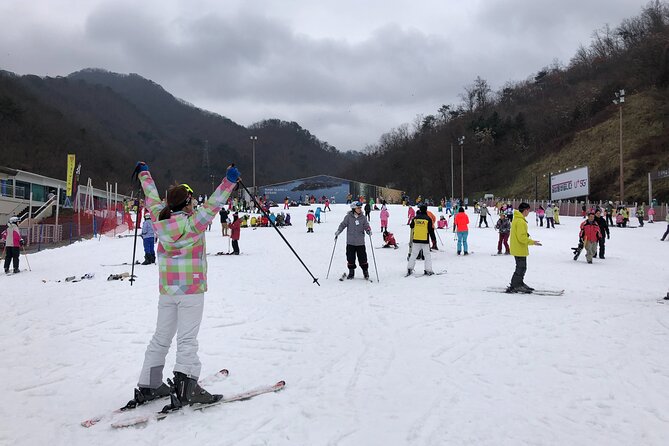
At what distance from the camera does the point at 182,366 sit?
366cm

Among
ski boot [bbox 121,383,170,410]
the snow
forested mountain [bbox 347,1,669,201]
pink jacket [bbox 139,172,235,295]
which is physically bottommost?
the snow

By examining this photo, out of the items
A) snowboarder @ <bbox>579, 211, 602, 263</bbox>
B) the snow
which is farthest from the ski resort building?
the snow

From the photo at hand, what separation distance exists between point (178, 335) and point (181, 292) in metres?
0.36

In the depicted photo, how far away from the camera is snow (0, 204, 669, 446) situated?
340 centimetres

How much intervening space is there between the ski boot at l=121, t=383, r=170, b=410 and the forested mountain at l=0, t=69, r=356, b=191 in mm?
74494

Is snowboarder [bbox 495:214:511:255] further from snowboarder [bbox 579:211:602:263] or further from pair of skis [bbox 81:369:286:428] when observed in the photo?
pair of skis [bbox 81:369:286:428]

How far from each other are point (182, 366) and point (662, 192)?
183 feet

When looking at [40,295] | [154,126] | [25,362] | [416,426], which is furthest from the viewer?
[154,126]

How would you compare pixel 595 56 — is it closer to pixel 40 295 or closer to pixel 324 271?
pixel 324 271

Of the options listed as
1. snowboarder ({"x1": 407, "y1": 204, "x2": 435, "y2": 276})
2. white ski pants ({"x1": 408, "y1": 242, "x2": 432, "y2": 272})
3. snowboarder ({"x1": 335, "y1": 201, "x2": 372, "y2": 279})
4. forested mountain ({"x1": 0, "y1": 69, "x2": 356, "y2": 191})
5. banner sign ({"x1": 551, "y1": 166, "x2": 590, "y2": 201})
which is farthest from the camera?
forested mountain ({"x1": 0, "y1": 69, "x2": 356, "y2": 191})

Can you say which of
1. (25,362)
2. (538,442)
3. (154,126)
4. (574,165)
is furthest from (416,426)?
(154,126)

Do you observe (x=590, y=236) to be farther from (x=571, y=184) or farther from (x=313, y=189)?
(x=313, y=189)

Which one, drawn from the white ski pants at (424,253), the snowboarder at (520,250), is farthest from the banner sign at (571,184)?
the snowboarder at (520,250)

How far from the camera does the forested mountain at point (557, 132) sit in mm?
56688
